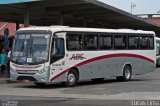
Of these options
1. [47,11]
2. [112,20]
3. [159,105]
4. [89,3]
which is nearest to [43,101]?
[159,105]

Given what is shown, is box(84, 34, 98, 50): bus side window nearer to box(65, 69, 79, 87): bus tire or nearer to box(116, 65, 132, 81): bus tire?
box(65, 69, 79, 87): bus tire

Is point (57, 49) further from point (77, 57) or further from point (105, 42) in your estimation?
point (105, 42)

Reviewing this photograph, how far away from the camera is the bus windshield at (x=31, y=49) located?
2086 centimetres

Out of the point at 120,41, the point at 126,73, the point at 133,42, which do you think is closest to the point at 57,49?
the point at 120,41

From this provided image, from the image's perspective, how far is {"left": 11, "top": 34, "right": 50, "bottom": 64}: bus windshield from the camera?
20.9 metres

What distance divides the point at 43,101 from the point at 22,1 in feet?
41.7

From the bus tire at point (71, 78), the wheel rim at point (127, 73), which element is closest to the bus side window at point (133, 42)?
the wheel rim at point (127, 73)

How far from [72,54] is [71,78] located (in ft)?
3.83

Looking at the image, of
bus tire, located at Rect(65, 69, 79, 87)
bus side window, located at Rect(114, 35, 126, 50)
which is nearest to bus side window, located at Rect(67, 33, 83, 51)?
bus tire, located at Rect(65, 69, 79, 87)

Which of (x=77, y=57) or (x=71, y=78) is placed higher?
(x=77, y=57)

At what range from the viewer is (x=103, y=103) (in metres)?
14.6

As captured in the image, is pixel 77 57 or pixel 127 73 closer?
pixel 77 57

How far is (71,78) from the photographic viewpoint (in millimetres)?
22156

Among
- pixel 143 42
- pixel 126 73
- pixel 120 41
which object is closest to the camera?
pixel 120 41
